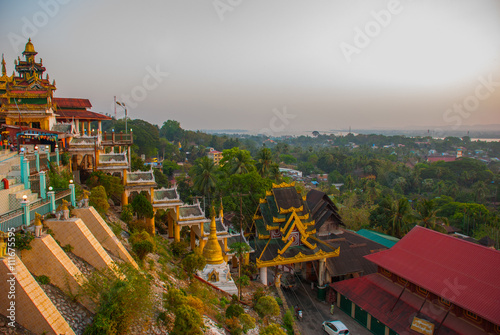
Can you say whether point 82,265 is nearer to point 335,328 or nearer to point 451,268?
point 335,328

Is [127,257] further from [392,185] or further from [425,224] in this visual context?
[392,185]

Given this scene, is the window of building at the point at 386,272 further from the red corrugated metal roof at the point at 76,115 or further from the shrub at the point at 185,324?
the red corrugated metal roof at the point at 76,115

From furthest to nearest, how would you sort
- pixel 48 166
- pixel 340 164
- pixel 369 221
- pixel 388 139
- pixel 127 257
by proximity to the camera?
pixel 388 139, pixel 340 164, pixel 369 221, pixel 48 166, pixel 127 257

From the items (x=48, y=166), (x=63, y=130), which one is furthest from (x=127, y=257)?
(x=63, y=130)

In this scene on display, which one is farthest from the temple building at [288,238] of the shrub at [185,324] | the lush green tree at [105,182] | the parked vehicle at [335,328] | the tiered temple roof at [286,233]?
the shrub at [185,324]

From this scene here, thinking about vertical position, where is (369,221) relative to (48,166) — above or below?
below

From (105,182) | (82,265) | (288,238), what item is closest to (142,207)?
(105,182)
